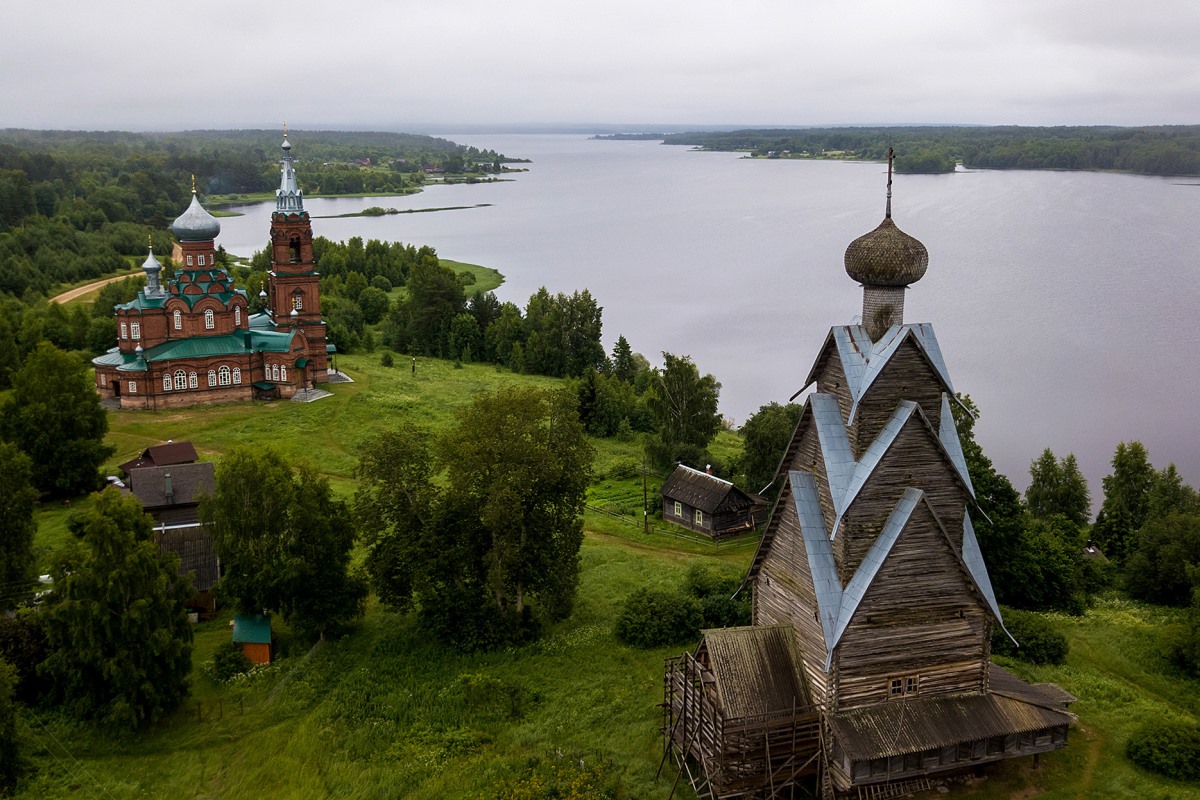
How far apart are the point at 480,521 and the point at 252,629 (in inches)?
223

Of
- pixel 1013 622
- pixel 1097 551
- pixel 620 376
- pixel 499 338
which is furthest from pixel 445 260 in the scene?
pixel 1013 622

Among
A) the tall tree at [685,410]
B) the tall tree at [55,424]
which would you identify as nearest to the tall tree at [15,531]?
the tall tree at [55,424]

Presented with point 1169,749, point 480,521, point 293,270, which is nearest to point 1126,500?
→ point 1169,749

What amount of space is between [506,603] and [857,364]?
11.0m

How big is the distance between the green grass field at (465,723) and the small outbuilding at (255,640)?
16.3 inches

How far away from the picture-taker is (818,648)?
15.7 meters

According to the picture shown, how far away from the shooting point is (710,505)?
30.4 m

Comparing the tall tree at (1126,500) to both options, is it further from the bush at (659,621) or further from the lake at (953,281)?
the bush at (659,621)

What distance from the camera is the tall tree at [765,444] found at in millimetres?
32344

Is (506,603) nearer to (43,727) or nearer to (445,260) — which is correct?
(43,727)

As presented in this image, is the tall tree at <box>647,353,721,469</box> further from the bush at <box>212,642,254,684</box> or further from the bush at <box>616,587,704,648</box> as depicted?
the bush at <box>212,642,254,684</box>

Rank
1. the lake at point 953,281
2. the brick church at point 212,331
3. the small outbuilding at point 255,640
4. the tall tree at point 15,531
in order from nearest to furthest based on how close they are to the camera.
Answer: the small outbuilding at point 255,640 → the tall tree at point 15,531 → the brick church at point 212,331 → the lake at point 953,281

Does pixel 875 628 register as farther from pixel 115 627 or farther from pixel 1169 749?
→ pixel 115 627

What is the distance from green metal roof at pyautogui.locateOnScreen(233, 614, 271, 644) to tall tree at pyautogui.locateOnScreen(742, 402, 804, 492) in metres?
16.5
